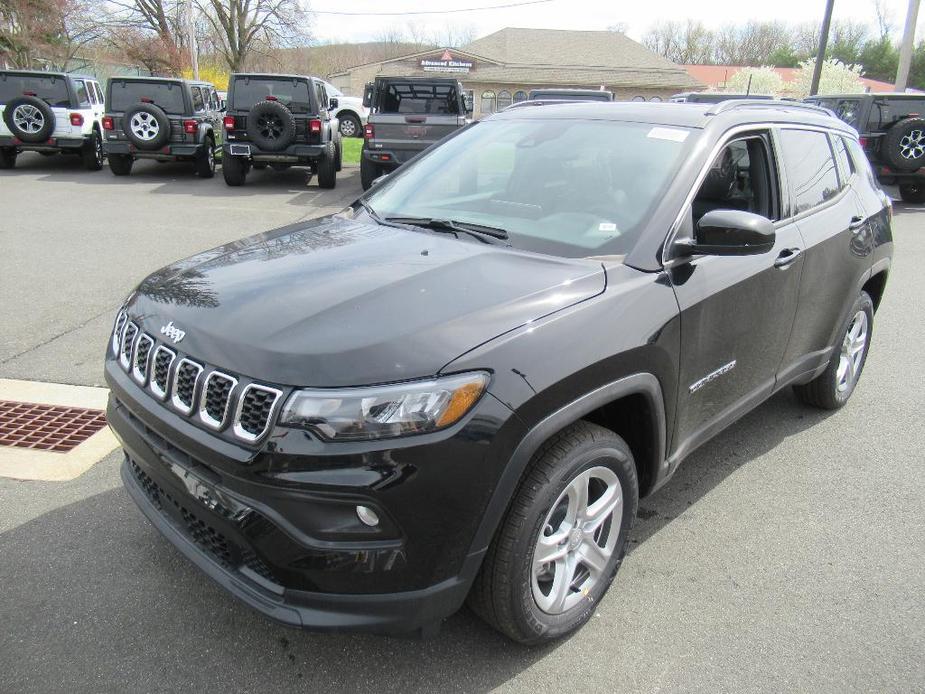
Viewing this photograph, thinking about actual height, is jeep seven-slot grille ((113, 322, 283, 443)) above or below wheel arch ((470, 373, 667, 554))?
above

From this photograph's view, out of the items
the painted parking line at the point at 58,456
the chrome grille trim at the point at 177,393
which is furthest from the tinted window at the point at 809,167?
the painted parking line at the point at 58,456

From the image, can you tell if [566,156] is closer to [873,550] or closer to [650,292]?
[650,292]

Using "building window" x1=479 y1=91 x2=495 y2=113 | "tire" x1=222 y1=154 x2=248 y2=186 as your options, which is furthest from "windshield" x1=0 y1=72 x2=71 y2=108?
"building window" x1=479 y1=91 x2=495 y2=113

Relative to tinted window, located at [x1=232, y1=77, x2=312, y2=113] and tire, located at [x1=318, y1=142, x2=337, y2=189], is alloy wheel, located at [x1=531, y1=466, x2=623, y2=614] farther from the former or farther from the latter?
tinted window, located at [x1=232, y1=77, x2=312, y2=113]

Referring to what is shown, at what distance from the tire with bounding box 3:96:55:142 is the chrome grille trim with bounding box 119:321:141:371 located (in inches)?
547

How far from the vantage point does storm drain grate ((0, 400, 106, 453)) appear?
384 centimetres

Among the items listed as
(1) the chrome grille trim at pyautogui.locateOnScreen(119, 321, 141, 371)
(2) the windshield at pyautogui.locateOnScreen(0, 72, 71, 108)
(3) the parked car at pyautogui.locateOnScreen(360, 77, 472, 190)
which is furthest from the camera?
(2) the windshield at pyautogui.locateOnScreen(0, 72, 71, 108)

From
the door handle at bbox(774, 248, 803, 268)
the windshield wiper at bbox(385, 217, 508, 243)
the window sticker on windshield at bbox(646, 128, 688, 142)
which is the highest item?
the window sticker on windshield at bbox(646, 128, 688, 142)

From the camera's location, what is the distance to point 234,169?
535 inches

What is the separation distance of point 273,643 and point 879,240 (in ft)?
13.1

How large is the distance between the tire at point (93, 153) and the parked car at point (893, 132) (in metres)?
13.9

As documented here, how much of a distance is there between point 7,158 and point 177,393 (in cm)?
1594

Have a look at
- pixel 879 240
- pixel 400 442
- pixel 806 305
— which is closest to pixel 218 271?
pixel 400 442

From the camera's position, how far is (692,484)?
3.62 metres
